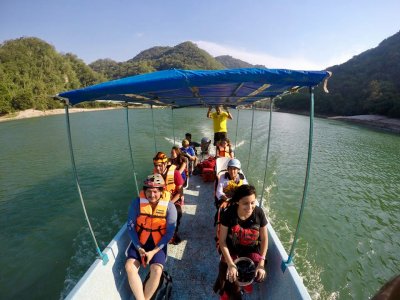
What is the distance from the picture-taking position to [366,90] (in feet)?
181

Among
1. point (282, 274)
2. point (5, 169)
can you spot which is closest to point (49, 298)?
point (282, 274)

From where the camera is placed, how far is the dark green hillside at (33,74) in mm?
50500

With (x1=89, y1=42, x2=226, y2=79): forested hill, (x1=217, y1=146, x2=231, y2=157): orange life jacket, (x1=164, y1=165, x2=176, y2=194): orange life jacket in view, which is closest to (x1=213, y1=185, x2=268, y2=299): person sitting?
(x1=164, y1=165, x2=176, y2=194): orange life jacket

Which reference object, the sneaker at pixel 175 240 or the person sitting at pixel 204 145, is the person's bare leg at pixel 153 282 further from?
the person sitting at pixel 204 145

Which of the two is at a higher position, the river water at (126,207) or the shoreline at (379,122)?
the river water at (126,207)

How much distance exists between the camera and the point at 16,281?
509 centimetres

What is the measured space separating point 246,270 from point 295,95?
80.4 meters

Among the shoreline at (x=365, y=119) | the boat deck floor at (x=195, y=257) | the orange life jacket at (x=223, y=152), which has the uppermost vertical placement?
the orange life jacket at (x=223, y=152)

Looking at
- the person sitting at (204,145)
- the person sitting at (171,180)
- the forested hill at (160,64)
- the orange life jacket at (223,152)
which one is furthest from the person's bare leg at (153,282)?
the forested hill at (160,64)

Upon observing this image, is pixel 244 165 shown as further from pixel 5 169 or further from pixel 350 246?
pixel 5 169

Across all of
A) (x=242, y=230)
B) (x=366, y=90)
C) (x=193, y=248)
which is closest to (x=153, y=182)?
(x=242, y=230)

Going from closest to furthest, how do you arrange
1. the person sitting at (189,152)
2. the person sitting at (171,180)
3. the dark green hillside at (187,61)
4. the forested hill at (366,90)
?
the person sitting at (171,180)
the person sitting at (189,152)
the forested hill at (366,90)
the dark green hillside at (187,61)

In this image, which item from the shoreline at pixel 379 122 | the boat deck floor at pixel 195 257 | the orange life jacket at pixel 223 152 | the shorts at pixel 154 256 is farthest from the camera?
the shoreline at pixel 379 122

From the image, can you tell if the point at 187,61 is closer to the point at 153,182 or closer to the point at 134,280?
the point at 153,182
